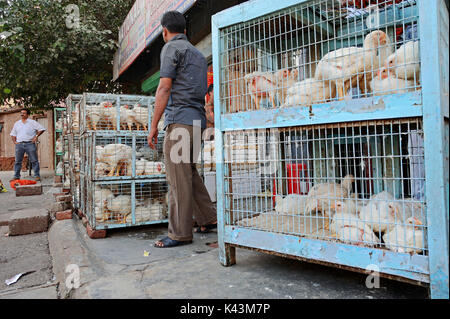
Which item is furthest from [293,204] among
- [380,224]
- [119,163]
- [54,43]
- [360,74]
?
[54,43]

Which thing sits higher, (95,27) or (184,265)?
(95,27)

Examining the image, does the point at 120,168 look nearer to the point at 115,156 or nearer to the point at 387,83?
the point at 115,156

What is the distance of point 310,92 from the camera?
202 cm

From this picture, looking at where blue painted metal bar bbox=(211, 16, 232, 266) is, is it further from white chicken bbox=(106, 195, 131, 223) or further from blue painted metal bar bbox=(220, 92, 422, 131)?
white chicken bbox=(106, 195, 131, 223)

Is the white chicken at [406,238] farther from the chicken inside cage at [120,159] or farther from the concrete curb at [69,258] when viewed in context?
the chicken inside cage at [120,159]

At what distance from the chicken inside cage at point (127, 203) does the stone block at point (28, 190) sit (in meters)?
4.82

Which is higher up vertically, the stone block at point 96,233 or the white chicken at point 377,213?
the white chicken at point 377,213

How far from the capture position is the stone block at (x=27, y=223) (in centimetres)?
417

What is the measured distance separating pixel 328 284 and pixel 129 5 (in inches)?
395

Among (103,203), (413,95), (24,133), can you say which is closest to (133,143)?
(103,203)

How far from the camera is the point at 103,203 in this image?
3.59m

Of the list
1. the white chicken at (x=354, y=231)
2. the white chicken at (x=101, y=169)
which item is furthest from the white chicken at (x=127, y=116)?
the white chicken at (x=354, y=231)
